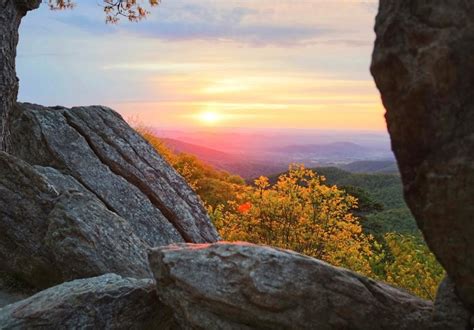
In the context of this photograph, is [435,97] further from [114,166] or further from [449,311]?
[114,166]

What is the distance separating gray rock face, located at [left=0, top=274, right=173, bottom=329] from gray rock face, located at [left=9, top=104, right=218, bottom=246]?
3.50 meters

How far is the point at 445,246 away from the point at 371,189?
51.5 meters

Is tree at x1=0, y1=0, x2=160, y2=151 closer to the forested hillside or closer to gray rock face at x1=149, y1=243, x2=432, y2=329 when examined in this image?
gray rock face at x1=149, y1=243, x2=432, y2=329

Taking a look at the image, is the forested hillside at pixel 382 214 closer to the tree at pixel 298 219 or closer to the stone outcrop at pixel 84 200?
the tree at pixel 298 219

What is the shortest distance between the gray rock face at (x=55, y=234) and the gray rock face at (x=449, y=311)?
19.2ft

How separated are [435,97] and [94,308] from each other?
6.14m

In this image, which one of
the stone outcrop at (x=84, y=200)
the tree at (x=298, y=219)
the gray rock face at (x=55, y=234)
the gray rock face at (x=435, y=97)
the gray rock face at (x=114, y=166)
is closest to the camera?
the gray rock face at (x=435, y=97)

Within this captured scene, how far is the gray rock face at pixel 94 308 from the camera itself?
913 centimetres

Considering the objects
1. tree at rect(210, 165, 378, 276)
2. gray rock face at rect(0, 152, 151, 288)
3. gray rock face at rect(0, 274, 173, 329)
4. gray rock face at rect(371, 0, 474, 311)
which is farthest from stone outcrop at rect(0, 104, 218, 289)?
tree at rect(210, 165, 378, 276)

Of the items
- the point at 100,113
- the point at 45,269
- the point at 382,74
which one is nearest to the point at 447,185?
the point at 382,74

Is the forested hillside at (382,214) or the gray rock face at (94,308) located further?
the forested hillside at (382,214)

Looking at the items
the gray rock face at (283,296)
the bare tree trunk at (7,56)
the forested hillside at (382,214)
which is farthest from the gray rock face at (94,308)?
the forested hillside at (382,214)

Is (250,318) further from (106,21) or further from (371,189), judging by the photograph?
(371,189)

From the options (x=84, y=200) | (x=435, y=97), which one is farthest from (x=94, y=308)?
(x=435, y=97)
